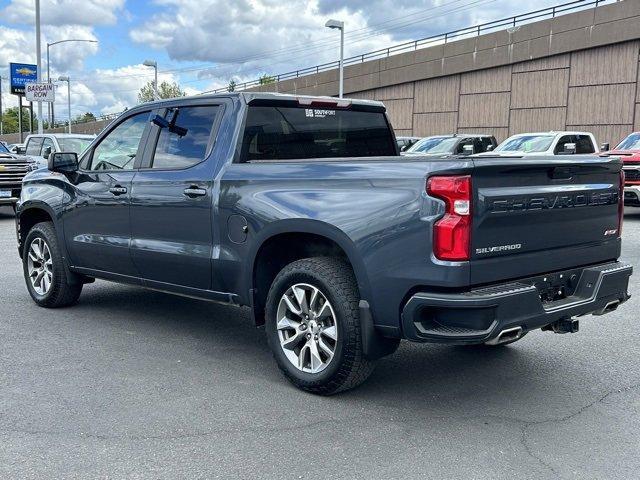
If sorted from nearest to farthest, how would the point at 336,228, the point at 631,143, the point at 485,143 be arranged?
the point at 336,228
the point at 631,143
the point at 485,143

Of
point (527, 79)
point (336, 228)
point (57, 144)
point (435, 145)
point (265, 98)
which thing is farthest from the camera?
point (527, 79)

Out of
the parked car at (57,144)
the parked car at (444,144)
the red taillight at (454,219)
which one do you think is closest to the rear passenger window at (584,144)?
the parked car at (444,144)

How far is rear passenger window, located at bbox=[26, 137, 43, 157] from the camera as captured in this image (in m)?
17.0

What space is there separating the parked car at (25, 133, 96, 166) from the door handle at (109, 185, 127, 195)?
1086 centimetres

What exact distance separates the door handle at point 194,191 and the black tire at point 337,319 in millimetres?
903

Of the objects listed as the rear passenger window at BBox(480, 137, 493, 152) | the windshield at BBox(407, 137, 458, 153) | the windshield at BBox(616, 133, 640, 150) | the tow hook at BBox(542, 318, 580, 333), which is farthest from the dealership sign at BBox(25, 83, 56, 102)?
the tow hook at BBox(542, 318, 580, 333)

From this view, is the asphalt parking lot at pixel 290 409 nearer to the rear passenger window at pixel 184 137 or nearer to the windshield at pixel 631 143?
the rear passenger window at pixel 184 137

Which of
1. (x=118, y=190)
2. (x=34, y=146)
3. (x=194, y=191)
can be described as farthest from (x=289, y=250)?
(x=34, y=146)

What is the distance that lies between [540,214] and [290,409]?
1872 millimetres

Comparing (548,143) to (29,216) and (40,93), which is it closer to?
(29,216)

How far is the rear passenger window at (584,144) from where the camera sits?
17.3m

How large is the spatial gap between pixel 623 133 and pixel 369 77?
1634 cm

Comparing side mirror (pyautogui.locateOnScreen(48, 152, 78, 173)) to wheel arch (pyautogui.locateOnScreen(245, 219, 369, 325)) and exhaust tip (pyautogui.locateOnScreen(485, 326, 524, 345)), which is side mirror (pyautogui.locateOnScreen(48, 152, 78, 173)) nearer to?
wheel arch (pyautogui.locateOnScreen(245, 219, 369, 325))

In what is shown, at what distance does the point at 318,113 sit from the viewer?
5.41 m
